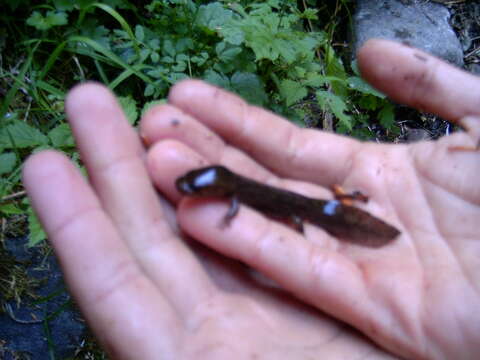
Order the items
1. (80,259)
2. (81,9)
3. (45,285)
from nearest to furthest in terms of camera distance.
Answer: (80,259) → (45,285) → (81,9)

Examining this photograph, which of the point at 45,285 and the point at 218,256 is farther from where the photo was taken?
the point at 45,285

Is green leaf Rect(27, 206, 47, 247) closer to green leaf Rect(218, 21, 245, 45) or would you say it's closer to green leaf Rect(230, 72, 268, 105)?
green leaf Rect(230, 72, 268, 105)

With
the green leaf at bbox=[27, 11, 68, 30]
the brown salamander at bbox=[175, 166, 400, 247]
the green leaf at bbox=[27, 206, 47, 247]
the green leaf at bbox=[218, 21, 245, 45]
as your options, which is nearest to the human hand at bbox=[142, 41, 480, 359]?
the brown salamander at bbox=[175, 166, 400, 247]

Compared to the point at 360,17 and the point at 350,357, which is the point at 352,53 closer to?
the point at 360,17

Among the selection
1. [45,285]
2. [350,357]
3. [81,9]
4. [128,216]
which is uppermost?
[81,9]

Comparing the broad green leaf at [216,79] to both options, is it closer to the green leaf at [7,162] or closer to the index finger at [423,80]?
the index finger at [423,80]

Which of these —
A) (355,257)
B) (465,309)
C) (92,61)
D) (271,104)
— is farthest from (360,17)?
(465,309)

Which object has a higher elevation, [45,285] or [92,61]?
[92,61]
